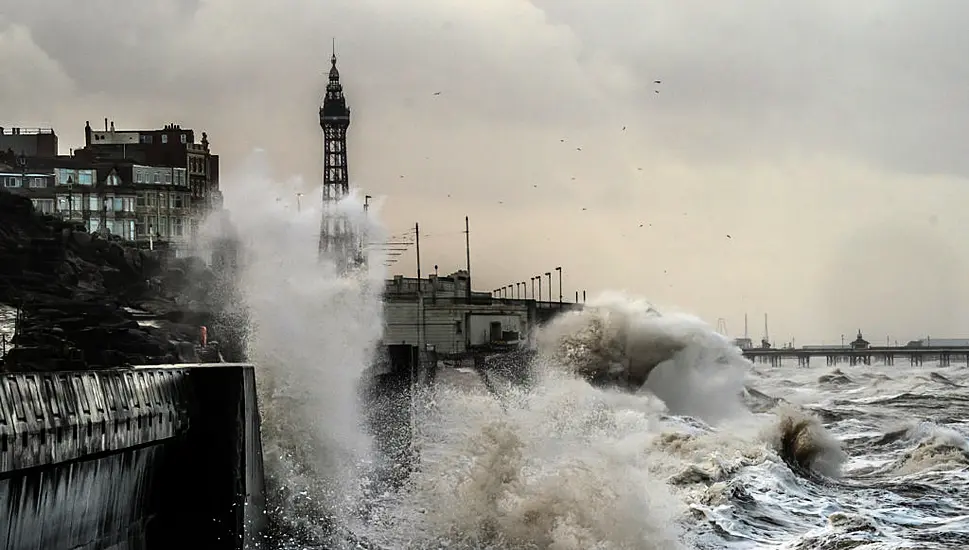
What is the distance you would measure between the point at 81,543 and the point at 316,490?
28.1 feet

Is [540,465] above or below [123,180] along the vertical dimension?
below

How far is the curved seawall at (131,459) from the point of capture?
888cm

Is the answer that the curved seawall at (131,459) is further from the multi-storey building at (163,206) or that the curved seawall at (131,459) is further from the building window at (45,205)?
the multi-storey building at (163,206)

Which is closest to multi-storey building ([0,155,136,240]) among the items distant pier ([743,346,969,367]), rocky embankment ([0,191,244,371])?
rocky embankment ([0,191,244,371])

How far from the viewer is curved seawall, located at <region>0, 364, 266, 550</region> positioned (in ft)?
29.1

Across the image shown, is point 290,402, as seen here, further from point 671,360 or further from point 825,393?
point 825,393

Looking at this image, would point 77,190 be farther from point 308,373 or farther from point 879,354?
point 879,354

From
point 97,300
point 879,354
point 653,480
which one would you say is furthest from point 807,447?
point 879,354

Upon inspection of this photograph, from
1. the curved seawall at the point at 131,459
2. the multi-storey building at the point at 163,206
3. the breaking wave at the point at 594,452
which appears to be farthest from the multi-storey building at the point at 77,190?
the curved seawall at the point at 131,459

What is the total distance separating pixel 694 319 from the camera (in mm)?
62906

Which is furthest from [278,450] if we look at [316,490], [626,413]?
[626,413]

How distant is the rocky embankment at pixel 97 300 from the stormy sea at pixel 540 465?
10.0 ft

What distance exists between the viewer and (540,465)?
67.6 ft

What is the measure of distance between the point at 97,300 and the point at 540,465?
3118 centimetres
